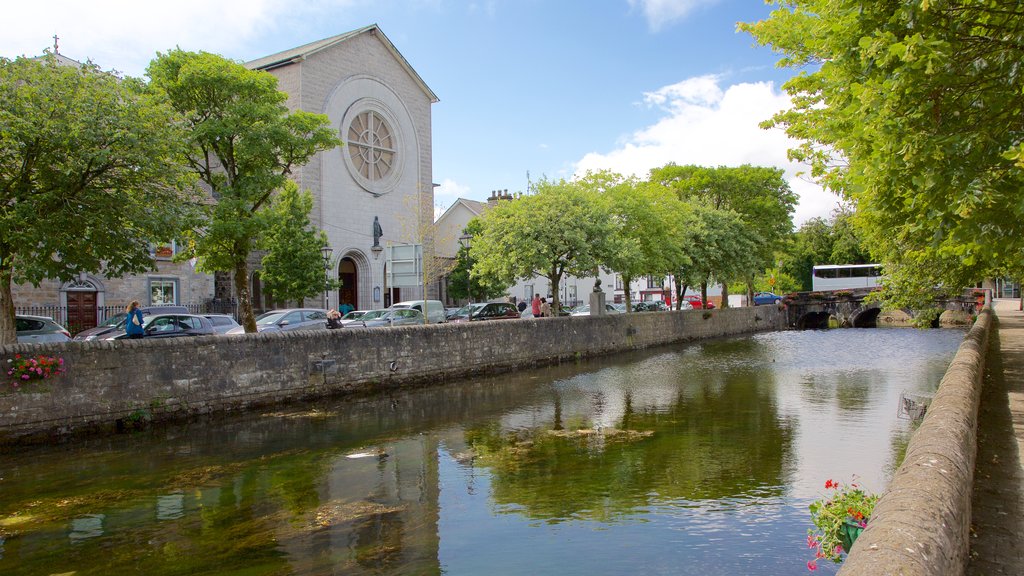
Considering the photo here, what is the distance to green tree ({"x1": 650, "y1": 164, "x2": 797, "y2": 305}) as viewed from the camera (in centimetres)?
4975

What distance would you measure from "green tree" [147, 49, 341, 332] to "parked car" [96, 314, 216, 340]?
136 centimetres

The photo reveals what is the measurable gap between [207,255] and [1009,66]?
754 inches

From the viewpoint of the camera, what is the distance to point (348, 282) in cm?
4194

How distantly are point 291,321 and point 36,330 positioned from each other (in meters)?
7.18

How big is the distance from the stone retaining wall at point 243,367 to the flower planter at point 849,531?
12296mm

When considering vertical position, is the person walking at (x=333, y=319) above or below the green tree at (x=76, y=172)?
below

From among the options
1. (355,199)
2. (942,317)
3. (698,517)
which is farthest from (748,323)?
(698,517)

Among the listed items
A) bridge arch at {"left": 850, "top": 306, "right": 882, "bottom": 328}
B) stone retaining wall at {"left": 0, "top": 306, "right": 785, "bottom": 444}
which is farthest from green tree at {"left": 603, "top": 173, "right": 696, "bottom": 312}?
bridge arch at {"left": 850, "top": 306, "right": 882, "bottom": 328}

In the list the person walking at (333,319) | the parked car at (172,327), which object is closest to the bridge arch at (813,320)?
the person walking at (333,319)

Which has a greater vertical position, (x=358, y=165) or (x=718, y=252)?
(x=358, y=165)

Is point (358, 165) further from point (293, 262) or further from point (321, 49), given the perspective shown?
point (293, 262)

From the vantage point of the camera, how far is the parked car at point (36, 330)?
55.6ft

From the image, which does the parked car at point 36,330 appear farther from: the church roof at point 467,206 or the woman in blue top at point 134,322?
the church roof at point 467,206

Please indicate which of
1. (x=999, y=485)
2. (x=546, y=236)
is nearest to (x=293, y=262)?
(x=546, y=236)
